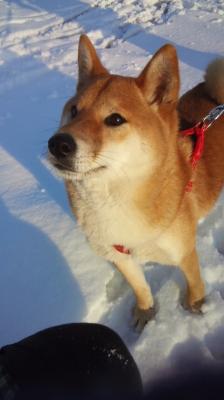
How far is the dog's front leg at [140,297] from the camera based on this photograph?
6.59 ft

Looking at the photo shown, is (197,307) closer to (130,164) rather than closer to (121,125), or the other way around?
(130,164)

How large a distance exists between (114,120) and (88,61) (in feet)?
1.51

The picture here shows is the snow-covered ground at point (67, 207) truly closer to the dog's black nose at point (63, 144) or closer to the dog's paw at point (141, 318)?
the dog's paw at point (141, 318)

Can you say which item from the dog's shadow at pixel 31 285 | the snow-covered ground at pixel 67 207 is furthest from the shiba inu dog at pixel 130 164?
the dog's shadow at pixel 31 285

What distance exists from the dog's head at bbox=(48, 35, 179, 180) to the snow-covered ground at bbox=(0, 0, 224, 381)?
0.72 meters

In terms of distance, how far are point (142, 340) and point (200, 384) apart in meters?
1.19

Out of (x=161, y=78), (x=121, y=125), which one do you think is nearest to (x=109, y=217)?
(x=121, y=125)

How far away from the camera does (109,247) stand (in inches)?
70.9

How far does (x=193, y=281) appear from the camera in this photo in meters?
1.99

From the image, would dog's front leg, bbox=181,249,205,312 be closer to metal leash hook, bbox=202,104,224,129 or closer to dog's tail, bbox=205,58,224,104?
metal leash hook, bbox=202,104,224,129

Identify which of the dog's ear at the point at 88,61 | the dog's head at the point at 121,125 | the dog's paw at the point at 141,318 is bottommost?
the dog's paw at the point at 141,318

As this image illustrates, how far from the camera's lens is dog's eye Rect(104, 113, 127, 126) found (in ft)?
5.02

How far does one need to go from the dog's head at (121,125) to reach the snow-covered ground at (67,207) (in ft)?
2.37

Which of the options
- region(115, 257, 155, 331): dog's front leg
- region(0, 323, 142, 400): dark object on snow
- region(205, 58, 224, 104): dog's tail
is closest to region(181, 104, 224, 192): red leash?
region(205, 58, 224, 104): dog's tail
